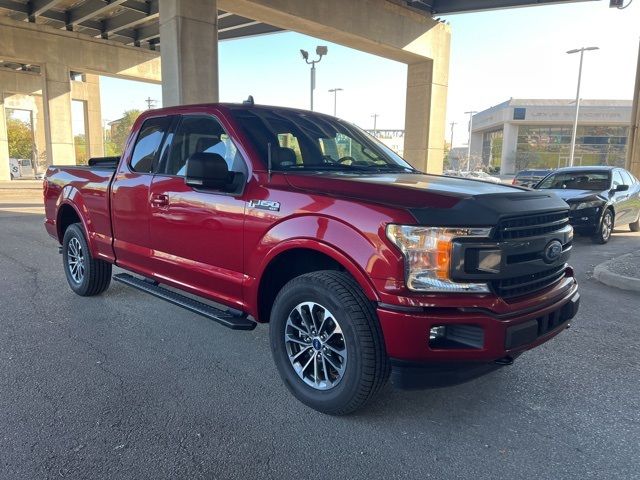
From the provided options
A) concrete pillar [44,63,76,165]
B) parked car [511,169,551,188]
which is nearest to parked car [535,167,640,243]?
parked car [511,169,551,188]

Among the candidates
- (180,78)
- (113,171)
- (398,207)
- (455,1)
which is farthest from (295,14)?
(398,207)

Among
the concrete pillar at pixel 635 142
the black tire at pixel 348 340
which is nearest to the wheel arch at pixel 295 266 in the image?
the black tire at pixel 348 340

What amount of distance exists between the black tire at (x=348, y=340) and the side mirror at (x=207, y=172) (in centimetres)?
90

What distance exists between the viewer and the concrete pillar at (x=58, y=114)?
79.8 ft

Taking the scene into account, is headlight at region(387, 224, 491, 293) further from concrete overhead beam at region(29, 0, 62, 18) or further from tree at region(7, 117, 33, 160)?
tree at region(7, 117, 33, 160)

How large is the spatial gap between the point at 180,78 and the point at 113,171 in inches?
302

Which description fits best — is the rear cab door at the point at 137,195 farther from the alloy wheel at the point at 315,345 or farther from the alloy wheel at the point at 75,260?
the alloy wheel at the point at 315,345

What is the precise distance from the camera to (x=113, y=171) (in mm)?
5008

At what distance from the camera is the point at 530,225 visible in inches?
119

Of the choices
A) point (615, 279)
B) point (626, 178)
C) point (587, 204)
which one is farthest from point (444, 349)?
point (626, 178)

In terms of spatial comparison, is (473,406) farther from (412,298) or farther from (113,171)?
(113,171)

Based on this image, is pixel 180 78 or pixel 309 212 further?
pixel 180 78

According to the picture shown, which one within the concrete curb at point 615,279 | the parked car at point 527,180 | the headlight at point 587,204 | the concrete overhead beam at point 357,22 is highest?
the concrete overhead beam at point 357,22

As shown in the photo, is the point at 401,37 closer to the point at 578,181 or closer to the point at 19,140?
the point at 578,181
